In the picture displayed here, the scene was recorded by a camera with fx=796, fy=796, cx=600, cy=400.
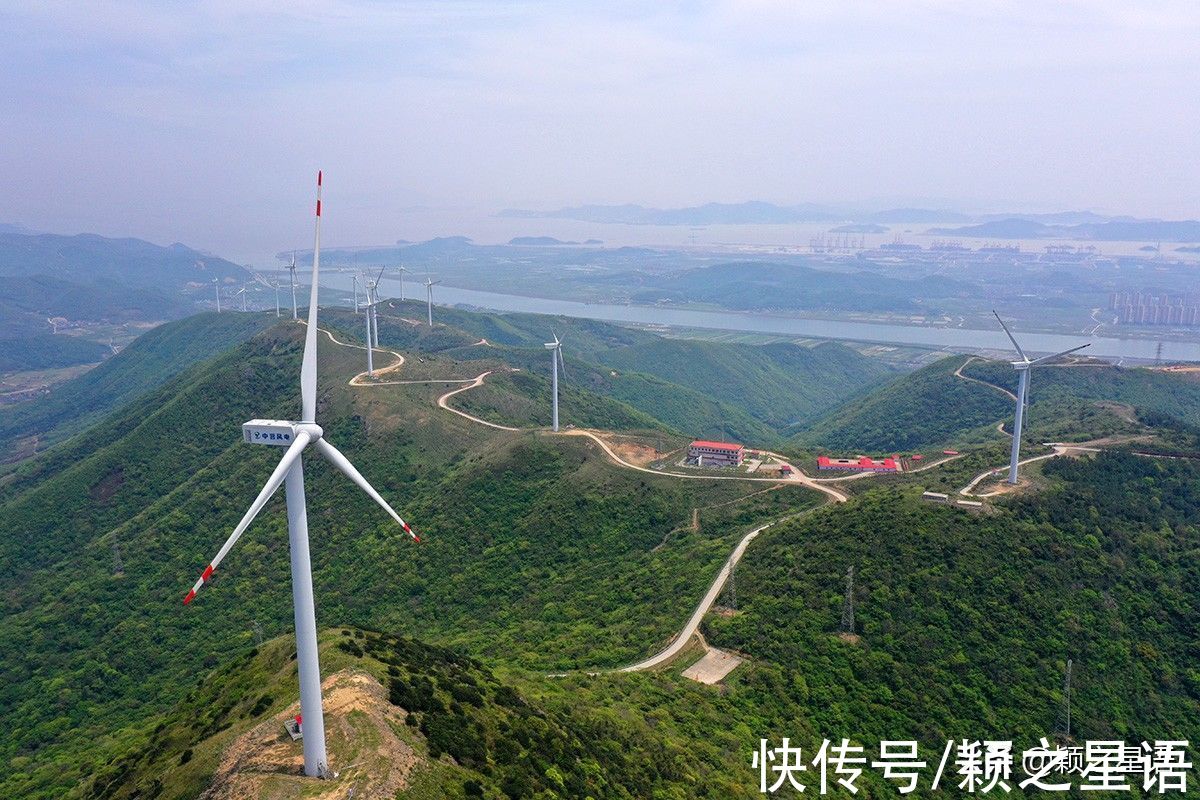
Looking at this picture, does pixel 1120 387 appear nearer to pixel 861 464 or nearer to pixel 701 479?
pixel 861 464

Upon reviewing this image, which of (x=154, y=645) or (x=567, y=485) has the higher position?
(x=567, y=485)

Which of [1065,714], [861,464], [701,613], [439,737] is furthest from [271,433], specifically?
[861,464]

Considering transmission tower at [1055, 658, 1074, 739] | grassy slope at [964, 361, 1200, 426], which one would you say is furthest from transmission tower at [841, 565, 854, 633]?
grassy slope at [964, 361, 1200, 426]

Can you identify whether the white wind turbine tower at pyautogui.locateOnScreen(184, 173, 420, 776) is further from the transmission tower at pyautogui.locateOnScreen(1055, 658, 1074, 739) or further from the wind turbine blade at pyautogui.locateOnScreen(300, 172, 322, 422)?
the transmission tower at pyautogui.locateOnScreen(1055, 658, 1074, 739)

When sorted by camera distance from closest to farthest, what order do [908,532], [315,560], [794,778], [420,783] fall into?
[420,783] → [794,778] → [908,532] → [315,560]

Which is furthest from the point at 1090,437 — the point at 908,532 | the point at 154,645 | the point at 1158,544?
the point at 154,645

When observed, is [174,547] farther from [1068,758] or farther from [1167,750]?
[1167,750]
